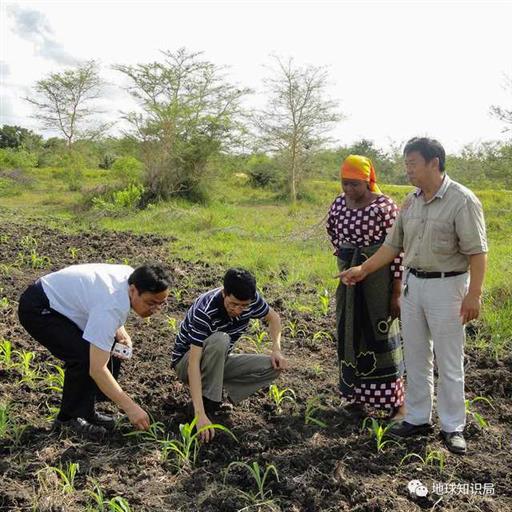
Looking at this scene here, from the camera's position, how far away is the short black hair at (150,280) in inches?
109

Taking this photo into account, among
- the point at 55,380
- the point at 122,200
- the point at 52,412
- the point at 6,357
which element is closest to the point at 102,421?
the point at 52,412

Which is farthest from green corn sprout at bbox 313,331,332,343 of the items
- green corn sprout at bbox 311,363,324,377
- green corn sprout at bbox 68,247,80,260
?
green corn sprout at bbox 68,247,80,260

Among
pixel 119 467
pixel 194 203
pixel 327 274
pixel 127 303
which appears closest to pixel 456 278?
pixel 127 303

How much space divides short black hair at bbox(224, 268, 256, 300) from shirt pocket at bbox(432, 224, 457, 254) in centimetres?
97

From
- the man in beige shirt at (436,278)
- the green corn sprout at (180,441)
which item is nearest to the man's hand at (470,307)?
the man in beige shirt at (436,278)

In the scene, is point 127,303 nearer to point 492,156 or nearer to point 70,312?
point 70,312

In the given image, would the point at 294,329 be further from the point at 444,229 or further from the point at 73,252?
the point at 73,252

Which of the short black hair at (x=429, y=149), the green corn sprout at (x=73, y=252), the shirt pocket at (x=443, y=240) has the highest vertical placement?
the short black hair at (x=429, y=149)

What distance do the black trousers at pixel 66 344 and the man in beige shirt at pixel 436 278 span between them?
1741mm

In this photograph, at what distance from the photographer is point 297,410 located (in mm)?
3545

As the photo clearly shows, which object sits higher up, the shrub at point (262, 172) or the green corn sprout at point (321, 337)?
the shrub at point (262, 172)

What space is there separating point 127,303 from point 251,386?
102cm

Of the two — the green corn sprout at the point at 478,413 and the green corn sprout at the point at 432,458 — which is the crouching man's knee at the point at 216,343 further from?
the green corn sprout at the point at 478,413

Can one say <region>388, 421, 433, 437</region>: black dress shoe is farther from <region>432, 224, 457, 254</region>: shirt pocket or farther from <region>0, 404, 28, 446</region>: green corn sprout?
<region>0, 404, 28, 446</region>: green corn sprout
